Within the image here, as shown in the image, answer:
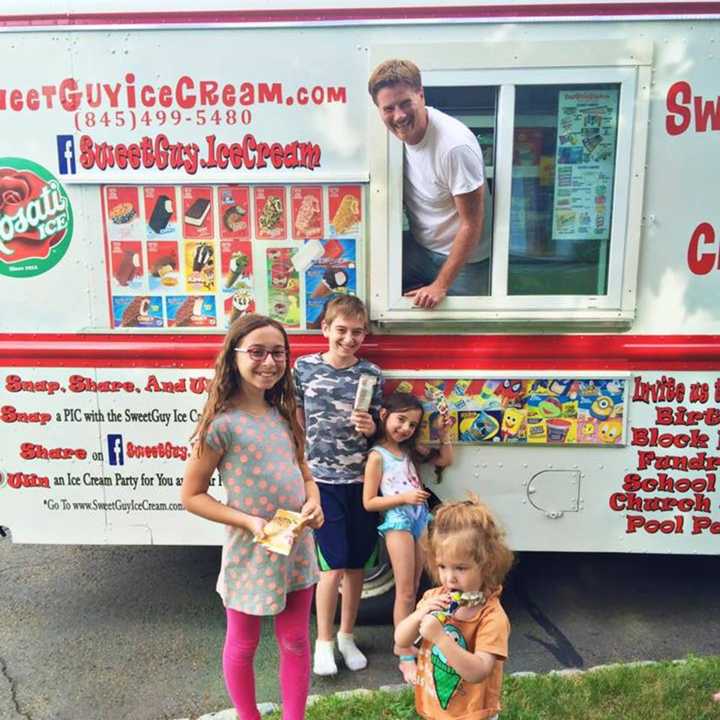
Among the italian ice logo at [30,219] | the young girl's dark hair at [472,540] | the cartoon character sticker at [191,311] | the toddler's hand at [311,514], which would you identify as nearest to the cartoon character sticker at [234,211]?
the cartoon character sticker at [191,311]

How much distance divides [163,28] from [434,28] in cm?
107

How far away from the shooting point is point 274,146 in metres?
2.93

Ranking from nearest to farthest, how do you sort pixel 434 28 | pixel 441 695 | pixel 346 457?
pixel 441 695
pixel 434 28
pixel 346 457

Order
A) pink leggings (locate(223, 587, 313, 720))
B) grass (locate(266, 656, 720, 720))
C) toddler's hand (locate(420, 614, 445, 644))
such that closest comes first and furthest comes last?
toddler's hand (locate(420, 614, 445, 644)), pink leggings (locate(223, 587, 313, 720)), grass (locate(266, 656, 720, 720))

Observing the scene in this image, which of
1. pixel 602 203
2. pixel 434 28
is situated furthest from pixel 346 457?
pixel 434 28

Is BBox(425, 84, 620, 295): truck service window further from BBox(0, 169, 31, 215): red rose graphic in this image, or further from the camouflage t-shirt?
BBox(0, 169, 31, 215): red rose graphic

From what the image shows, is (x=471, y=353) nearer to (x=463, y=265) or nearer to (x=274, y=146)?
(x=463, y=265)

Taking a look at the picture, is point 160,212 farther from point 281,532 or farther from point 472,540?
point 472,540

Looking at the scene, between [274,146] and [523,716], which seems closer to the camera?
[523,716]

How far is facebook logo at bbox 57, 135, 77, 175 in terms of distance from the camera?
2967 millimetres

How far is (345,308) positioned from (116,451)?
122 cm

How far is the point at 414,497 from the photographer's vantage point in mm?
2951

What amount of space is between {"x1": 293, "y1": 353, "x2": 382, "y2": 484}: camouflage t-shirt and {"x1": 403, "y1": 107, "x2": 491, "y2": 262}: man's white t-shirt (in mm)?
608

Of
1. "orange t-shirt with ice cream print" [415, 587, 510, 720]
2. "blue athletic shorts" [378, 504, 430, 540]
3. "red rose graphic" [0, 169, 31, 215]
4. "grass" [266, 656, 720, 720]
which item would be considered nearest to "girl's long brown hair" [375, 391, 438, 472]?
"blue athletic shorts" [378, 504, 430, 540]
